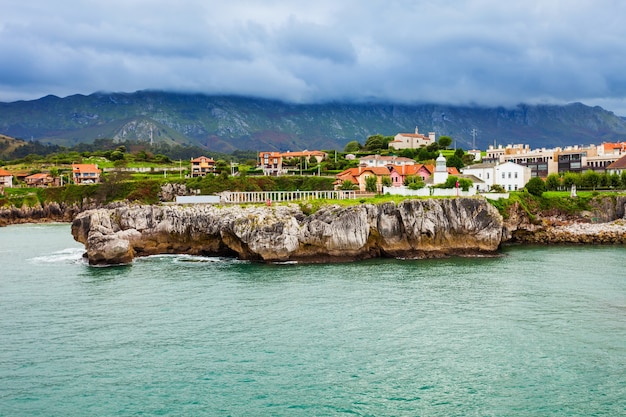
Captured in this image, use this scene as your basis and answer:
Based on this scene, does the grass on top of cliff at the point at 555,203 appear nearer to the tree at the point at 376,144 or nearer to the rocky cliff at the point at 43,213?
the tree at the point at 376,144

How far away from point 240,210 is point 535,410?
3656 cm

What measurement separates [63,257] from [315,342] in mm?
36157

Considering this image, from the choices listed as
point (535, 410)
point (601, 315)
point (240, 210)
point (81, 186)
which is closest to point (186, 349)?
point (535, 410)

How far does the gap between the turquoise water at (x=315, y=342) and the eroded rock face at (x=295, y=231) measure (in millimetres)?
5112

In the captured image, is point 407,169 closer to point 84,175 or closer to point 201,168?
point 201,168

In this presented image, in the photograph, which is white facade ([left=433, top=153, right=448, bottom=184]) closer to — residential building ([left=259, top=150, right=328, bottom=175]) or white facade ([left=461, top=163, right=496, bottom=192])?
white facade ([left=461, top=163, right=496, bottom=192])

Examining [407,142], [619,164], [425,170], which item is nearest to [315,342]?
[425,170]

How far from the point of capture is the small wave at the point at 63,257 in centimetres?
5088

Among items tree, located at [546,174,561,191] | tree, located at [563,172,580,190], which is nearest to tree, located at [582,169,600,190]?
tree, located at [563,172,580,190]

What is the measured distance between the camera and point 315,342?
26266 mm

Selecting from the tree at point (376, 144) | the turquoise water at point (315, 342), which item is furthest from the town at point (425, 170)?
the turquoise water at point (315, 342)

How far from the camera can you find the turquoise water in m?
20.3

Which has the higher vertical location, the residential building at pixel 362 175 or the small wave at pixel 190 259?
the residential building at pixel 362 175

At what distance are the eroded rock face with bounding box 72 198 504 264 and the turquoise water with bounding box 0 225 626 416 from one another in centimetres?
511
